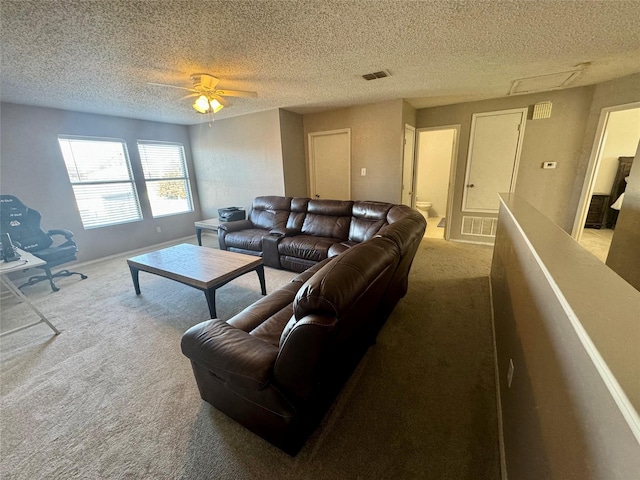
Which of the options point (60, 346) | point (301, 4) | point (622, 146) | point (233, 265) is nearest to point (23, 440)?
point (60, 346)

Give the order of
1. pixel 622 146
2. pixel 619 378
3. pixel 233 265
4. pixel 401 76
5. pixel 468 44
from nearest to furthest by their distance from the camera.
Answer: pixel 619 378, pixel 468 44, pixel 233 265, pixel 401 76, pixel 622 146

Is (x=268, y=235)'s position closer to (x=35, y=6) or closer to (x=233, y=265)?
(x=233, y=265)

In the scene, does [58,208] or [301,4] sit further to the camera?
[58,208]

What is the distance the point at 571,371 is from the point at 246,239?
3591 mm

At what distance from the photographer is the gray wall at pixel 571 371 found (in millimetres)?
438

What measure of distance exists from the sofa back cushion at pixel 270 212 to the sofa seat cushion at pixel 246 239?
193mm

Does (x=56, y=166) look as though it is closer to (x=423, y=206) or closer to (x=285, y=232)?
(x=285, y=232)

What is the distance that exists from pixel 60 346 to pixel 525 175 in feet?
19.5

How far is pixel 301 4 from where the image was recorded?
1523mm

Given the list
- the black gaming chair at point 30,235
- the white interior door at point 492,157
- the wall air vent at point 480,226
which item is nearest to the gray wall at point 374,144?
the white interior door at point 492,157

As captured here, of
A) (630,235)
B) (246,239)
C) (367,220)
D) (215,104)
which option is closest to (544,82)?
(630,235)

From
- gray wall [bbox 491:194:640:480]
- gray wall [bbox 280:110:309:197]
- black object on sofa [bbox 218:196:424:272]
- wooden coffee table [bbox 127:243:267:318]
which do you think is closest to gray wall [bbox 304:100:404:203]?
gray wall [bbox 280:110:309:197]

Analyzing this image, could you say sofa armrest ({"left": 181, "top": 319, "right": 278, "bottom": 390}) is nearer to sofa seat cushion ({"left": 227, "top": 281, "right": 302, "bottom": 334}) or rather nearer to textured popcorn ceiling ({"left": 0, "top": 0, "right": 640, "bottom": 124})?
sofa seat cushion ({"left": 227, "top": 281, "right": 302, "bottom": 334})

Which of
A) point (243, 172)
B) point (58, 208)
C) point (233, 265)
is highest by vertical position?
point (243, 172)
